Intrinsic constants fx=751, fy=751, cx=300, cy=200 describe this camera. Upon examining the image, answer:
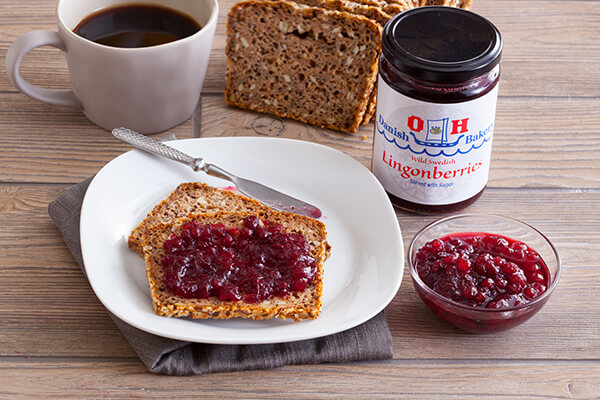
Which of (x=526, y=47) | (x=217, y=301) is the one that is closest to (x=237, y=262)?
(x=217, y=301)

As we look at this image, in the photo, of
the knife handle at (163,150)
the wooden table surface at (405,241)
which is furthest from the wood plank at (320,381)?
the knife handle at (163,150)

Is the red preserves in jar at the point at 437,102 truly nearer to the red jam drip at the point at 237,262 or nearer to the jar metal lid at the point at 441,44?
the jar metal lid at the point at 441,44

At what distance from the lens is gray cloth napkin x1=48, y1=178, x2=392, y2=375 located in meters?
1.73

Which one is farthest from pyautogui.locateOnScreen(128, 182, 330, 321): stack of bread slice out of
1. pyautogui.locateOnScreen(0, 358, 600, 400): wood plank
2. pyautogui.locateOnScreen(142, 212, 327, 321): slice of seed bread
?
pyautogui.locateOnScreen(0, 358, 600, 400): wood plank

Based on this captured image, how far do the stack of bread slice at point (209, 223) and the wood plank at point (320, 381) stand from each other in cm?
14

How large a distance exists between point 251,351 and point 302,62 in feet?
3.29

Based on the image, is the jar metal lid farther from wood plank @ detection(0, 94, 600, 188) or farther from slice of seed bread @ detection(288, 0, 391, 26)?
wood plank @ detection(0, 94, 600, 188)

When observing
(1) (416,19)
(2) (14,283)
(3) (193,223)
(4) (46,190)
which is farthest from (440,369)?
(4) (46,190)

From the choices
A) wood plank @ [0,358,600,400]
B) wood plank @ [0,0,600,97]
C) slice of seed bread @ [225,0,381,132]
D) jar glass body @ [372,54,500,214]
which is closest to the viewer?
wood plank @ [0,358,600,400]

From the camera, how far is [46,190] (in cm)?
223

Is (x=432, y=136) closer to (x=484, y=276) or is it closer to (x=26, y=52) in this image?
(x=484, y=276)

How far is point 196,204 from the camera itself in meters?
2.08

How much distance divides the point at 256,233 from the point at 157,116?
68cm

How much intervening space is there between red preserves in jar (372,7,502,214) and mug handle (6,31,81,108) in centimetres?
100
